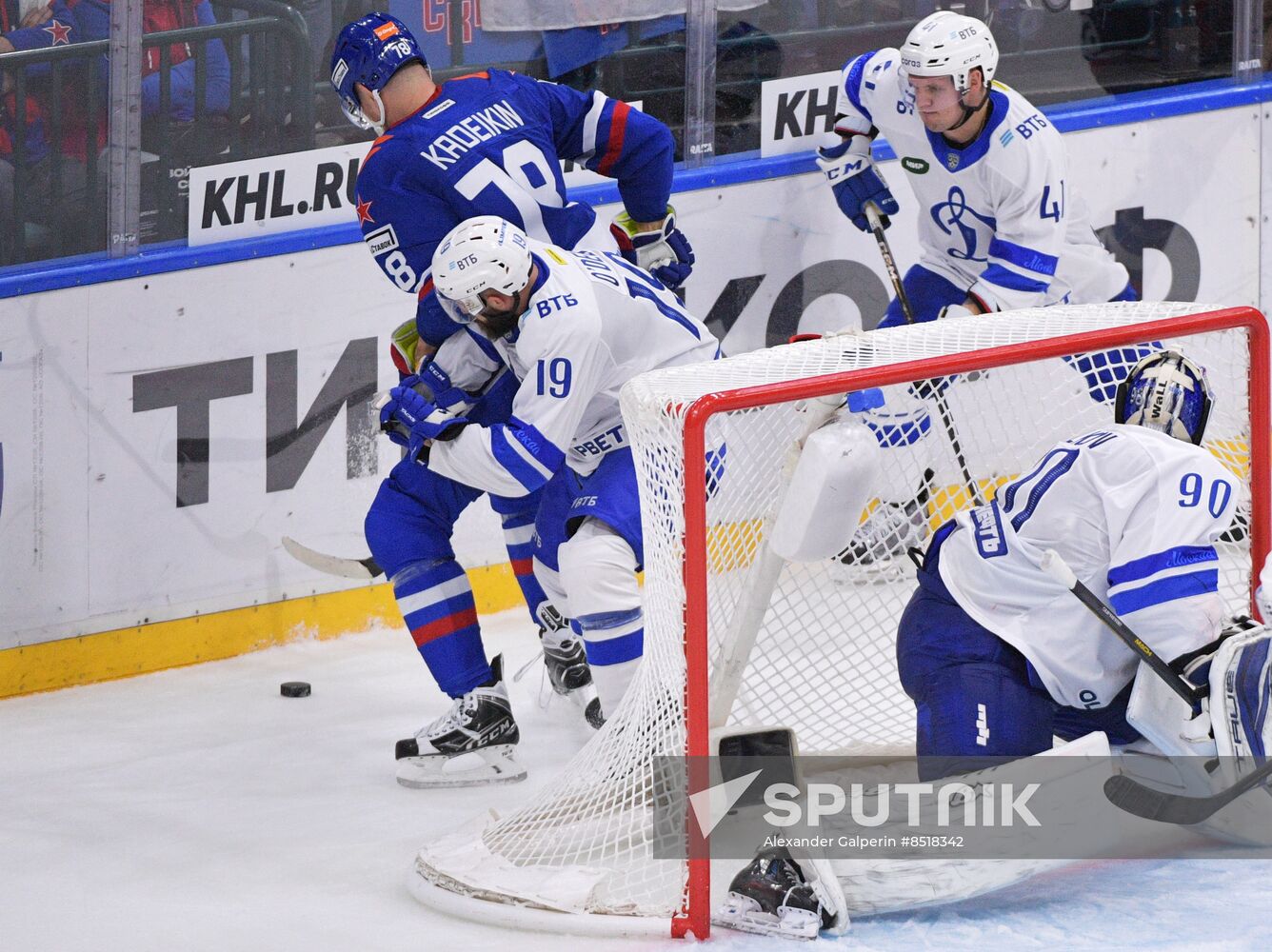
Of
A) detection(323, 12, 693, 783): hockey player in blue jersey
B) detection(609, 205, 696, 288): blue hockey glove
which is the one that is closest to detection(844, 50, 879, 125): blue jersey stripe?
detection(609, 205, 696, 288): blue hockey glove

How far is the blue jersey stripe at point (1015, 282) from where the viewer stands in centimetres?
426

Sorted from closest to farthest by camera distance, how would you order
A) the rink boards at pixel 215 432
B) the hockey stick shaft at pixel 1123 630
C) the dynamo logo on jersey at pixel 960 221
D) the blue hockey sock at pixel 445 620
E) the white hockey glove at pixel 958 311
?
the hockey stick shaft at pixel 1123 630 < the blue hockey sock at pixel 445 620 < the rink boards at pixel 215 432 < the white hockey glove at pixel 958 311 < the dynamo logo on jersey at pixel 960 221

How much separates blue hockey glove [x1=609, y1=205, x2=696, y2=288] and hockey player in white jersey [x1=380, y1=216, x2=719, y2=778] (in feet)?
1.94

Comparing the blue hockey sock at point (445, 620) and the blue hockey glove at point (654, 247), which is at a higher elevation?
the blue hockey glove at point (654, 247)

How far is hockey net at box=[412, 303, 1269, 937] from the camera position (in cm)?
270

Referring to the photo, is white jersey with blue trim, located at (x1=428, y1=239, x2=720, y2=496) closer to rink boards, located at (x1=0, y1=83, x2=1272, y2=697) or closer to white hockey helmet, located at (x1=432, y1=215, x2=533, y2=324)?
white hockey helmet, located at (x1=432, y1=215, x2=533, y2=324)

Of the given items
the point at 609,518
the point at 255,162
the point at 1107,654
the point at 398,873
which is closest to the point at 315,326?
the point at 255,162

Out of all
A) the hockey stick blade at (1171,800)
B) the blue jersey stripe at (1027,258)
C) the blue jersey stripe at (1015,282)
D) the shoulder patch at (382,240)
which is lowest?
the hockey stick blade at (1171,800)

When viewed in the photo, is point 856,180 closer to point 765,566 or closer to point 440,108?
point 440,108

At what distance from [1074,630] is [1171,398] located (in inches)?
14.5

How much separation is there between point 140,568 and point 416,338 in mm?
845

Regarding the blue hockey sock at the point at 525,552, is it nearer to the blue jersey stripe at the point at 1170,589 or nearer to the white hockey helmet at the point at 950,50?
the white hockey helmet at the point at 950,50

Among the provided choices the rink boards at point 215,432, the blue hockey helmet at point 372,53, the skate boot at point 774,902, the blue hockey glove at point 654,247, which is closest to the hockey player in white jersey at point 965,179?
the rink boards at point 215,432

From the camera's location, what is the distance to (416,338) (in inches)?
149
